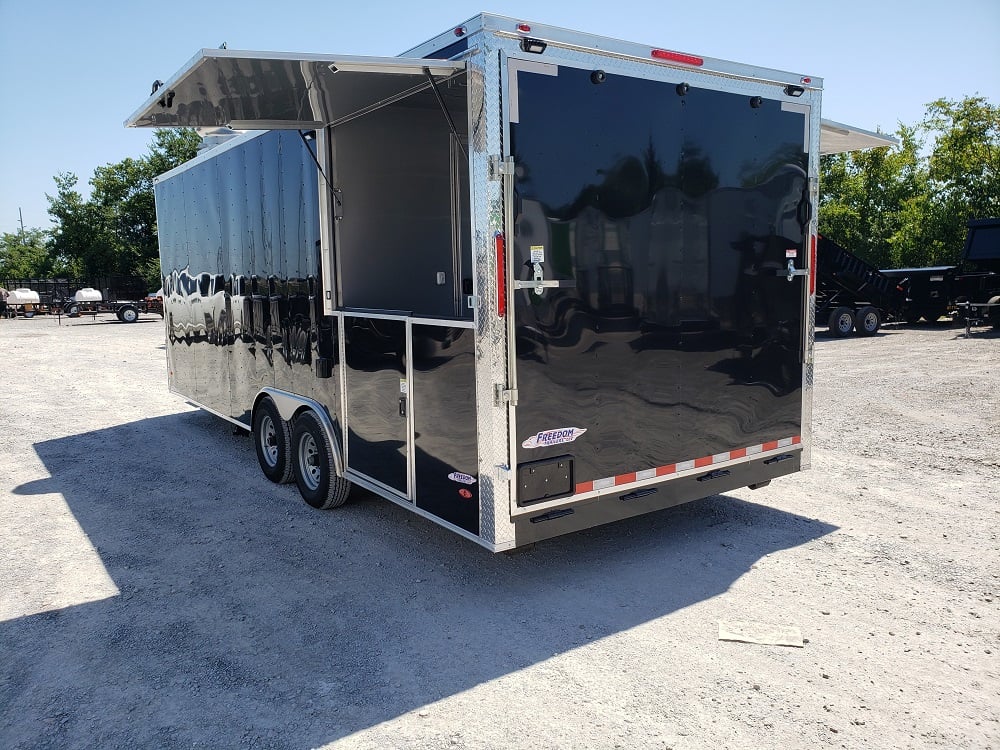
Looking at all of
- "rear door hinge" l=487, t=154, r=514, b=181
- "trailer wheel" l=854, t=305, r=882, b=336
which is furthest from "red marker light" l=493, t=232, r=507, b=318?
"trailer wheel" l=854, t=305, r=882, b=336

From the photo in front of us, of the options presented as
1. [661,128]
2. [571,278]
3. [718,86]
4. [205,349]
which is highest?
[718,86]

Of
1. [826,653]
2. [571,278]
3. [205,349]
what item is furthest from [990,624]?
[205,349]

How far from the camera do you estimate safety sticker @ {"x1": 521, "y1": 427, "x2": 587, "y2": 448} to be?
4.05 metres

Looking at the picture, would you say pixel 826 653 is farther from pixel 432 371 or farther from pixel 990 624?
pixel 432 371

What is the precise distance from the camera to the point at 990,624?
3807 mm

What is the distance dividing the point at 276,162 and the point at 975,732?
548cm

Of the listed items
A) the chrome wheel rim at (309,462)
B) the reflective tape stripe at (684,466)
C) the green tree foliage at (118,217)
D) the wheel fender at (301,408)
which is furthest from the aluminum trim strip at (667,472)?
the green tree foliage at (118,217)

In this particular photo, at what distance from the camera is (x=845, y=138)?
5.75 metres

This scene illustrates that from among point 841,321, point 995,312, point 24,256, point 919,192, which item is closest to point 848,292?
point 841,321

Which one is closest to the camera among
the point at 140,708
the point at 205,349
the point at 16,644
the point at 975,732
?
the point at 975,732

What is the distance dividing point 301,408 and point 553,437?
2660 millimetres

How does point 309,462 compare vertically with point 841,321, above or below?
below

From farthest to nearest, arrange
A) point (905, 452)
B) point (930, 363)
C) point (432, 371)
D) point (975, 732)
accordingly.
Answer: point (930, 363)
point (905, 452)
point (432, 371)
point (975, 732)

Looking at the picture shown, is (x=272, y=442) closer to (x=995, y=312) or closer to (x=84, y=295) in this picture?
(x=995, y=312)
